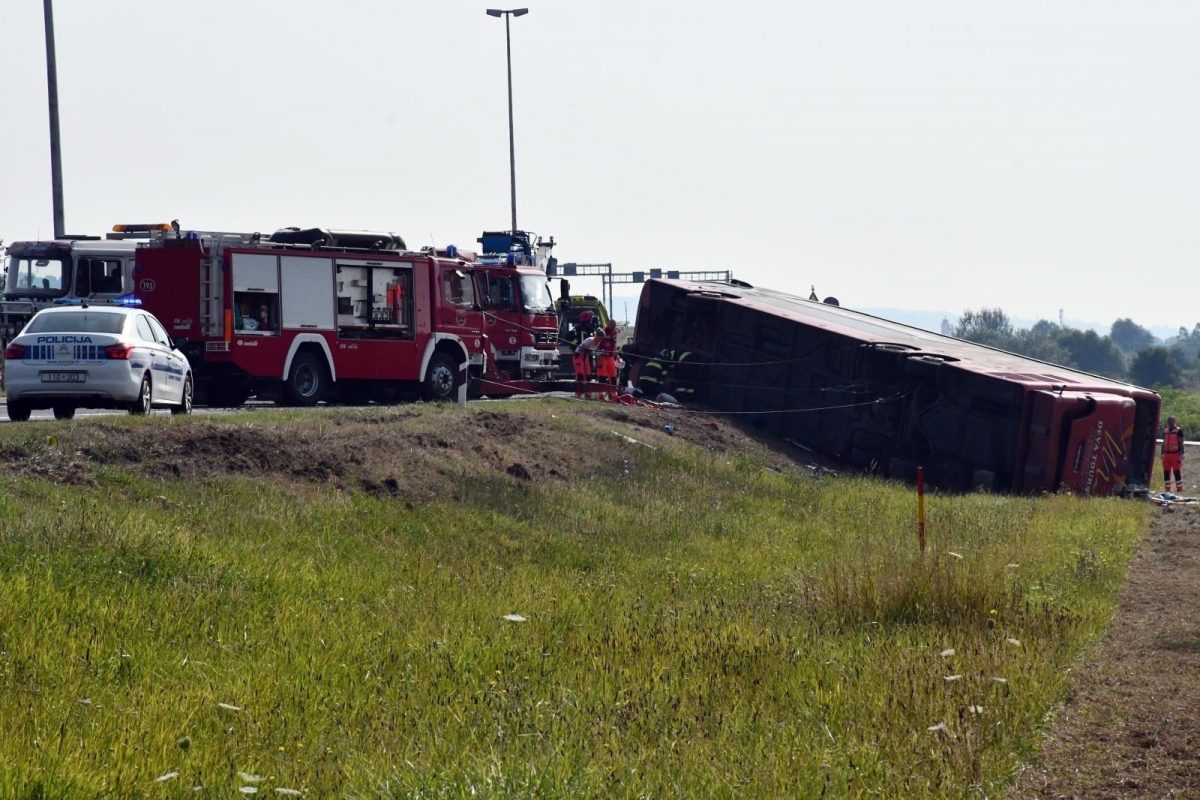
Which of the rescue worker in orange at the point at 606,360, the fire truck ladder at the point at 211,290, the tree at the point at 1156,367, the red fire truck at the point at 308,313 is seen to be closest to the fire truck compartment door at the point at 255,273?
the red fire truck at the point at 308,313

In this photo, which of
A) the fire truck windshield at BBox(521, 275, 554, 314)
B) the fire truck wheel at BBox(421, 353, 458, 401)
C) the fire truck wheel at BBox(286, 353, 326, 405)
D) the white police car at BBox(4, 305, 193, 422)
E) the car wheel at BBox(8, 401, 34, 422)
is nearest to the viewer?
the white police car at BBox(4, 305, 193, 422)

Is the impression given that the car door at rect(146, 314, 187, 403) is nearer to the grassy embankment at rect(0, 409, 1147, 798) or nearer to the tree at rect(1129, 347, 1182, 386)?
the grassy embankment at rect(0, 409, 1147, 798)

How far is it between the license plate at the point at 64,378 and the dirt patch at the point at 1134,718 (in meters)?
11.9

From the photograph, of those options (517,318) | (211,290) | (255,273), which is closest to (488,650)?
(211,290)

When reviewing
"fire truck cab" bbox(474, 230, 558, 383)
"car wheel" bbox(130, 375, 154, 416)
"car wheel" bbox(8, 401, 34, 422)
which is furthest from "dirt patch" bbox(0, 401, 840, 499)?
"fire truck cab" bbox(474, 230, 558, 383)

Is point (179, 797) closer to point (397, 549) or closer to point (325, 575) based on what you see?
point (325, 575)

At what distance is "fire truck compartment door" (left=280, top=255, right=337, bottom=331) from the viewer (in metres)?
23.0

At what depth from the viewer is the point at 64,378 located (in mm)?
17000

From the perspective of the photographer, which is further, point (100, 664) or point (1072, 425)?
point (1072, 425)

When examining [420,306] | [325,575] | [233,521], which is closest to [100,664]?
[325,575]

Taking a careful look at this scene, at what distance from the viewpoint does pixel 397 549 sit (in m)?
12.8

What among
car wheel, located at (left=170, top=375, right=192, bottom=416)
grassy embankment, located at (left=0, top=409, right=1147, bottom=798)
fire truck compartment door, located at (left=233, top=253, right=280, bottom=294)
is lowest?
grassy embankment, located at (left=0, top=409, right=1147, bottom=798)

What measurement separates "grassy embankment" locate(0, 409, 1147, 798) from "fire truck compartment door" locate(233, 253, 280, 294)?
8.66m

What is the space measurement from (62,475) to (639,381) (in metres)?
17.6
